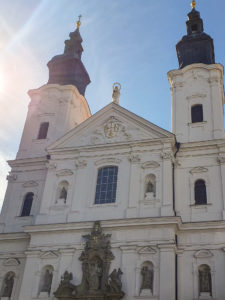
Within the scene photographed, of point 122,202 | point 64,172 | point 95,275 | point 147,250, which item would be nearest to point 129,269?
point 147,250

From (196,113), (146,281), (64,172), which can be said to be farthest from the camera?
(196,113)

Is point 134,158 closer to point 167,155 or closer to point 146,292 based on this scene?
point 167,155

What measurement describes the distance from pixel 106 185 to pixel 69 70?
10439 mm

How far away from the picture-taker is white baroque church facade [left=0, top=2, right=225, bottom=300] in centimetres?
1759

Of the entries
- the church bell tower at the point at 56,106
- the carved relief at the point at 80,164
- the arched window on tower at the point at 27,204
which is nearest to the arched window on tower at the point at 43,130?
the church bell tower at the point at 56,106

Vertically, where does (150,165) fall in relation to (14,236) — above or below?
above

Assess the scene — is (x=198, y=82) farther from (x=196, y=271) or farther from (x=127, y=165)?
(x=196, y=271)

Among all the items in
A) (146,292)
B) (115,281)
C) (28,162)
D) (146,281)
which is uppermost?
(28,162)

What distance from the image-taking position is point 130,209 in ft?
63.1

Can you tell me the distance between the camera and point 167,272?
55.9 feet

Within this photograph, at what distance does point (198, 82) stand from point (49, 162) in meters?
8.92

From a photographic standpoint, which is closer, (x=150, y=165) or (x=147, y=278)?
(x=147, y=278)

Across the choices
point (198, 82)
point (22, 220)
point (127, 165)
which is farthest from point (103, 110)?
point (22, 220)

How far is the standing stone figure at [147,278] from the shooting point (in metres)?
17.2
